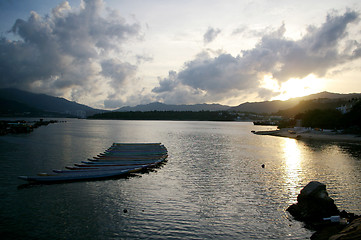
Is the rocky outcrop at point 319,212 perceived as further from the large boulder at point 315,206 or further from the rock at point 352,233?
the rock at point 352,233

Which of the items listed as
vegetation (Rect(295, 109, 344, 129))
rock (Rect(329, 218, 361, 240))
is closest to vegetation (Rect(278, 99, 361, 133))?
vegetation (Rect(295, 109, 344, 129))

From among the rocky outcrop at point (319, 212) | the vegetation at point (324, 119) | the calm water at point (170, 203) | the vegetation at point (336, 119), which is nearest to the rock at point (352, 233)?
the rocky outcrop at point (319, 212)

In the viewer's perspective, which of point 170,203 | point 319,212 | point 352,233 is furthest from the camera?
point 170,203

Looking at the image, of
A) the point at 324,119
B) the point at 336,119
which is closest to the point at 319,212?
the point at 336,119

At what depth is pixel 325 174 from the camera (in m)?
30.4

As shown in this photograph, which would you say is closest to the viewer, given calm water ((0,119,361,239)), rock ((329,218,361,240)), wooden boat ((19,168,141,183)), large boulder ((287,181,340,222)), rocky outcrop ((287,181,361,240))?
rock ((329,218,361,240))

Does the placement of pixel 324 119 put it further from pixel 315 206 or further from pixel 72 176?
pixel 72 176

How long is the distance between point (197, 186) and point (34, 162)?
83.0ft

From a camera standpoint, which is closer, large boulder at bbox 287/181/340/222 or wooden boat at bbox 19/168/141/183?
large boulder at bbox 287/181/340/222

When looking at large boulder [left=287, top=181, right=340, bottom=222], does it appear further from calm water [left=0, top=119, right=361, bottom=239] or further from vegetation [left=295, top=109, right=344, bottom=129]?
vegetation [left=295, top=109, right=344, bottom=129]

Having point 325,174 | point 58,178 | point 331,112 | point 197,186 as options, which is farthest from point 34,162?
point 331,112

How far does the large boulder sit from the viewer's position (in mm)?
16719

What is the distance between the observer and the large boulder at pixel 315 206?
1672 cm

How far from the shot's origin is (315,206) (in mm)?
16906
